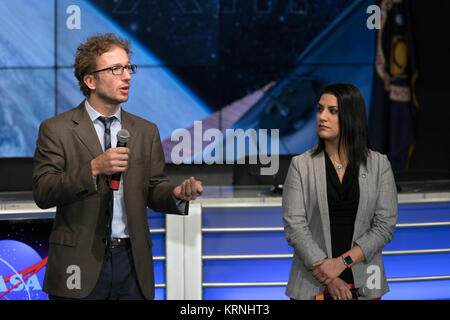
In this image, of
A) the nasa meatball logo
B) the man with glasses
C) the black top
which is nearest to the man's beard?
the man with glasses

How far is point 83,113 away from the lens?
1.95 m

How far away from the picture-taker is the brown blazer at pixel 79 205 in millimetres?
1807

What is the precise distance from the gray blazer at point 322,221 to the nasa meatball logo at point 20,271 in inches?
60.0

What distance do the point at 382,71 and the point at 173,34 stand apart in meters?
1.90

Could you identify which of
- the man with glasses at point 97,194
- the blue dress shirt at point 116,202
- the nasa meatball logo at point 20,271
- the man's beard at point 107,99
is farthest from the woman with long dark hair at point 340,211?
the nasa meatball logo at point 20,271

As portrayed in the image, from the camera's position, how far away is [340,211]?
2045 millimetres

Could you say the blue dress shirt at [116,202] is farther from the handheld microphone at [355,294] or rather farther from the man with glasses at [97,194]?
the handheld microphone at [355,294]

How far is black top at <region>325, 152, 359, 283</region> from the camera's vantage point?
2.04 metres

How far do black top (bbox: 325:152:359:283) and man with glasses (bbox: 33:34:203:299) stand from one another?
1.74 feet

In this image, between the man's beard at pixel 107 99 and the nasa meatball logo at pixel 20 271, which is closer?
the man's beard at pixel 107 99

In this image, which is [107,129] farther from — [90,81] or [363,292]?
[363,292]

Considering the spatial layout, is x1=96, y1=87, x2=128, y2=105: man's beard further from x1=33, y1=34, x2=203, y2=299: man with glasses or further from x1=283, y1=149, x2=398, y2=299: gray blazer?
x1=283, y1=149, x2=398, y2=299: gray blazer

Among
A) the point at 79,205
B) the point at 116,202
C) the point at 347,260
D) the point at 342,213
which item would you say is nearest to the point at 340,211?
the point at 342,213

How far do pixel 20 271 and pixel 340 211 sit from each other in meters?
1.81
